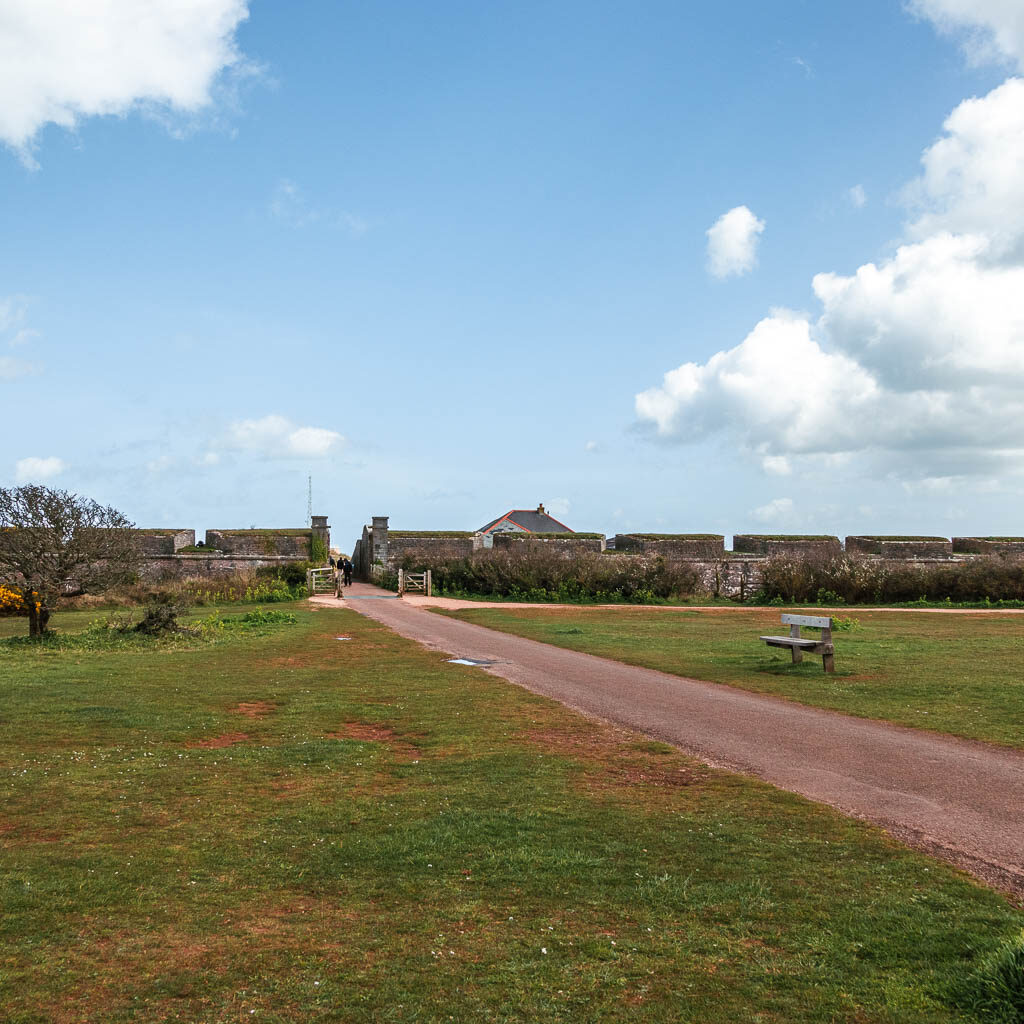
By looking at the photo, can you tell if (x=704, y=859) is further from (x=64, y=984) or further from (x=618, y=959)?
(x=64, y=984)

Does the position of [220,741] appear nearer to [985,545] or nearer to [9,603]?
[9,603]

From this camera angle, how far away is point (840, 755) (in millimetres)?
8734

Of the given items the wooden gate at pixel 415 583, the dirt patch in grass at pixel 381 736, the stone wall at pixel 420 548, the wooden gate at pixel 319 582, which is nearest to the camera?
the dirt patch in grass at pixel 381 736

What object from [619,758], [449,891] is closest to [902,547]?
[619,758]

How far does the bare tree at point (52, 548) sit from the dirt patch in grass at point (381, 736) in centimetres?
1004

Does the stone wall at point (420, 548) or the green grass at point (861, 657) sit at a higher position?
the stone wall at point (420, 548)

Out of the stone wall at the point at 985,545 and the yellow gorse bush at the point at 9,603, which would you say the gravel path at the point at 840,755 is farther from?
the stone wall at the point at 985,545

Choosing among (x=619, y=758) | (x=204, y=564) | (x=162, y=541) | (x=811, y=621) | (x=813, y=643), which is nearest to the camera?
(x=619, y=758)

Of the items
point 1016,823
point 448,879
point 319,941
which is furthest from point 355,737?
point 1016,823

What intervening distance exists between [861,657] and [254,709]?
36.5 feet

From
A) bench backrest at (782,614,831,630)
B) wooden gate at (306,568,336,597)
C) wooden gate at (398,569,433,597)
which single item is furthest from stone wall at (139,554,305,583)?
bench backrest at (782,614,831,630)

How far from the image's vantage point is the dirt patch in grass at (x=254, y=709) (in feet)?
34.9

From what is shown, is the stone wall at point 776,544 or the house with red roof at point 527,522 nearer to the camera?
the stone wall at point 776,544

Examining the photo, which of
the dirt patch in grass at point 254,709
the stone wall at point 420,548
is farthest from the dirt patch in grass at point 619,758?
the stone wall at point 420,548
